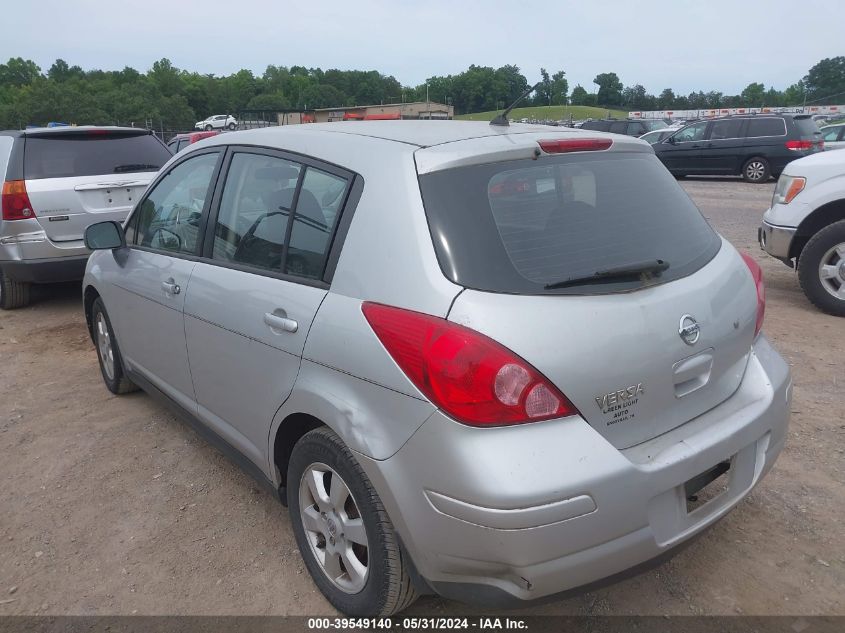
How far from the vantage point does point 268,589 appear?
2611 mm

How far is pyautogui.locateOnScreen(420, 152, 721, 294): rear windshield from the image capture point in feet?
6.56

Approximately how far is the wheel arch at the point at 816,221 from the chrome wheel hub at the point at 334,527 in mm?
5202

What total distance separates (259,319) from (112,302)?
1942 millimetres

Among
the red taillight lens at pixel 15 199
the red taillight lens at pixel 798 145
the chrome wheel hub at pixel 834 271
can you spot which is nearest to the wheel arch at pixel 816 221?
the chrome wheel hub at pixel 834 271

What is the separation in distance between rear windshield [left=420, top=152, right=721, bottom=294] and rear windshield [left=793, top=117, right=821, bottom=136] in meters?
16.6

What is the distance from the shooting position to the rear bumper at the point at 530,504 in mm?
1788

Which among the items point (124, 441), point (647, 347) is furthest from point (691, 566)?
point (124, 441)

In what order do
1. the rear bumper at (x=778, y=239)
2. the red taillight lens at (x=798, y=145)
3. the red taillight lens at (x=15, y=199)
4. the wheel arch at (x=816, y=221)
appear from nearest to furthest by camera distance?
the wheel arch at (x=816, y=221)
the rear bumper at (x=778, y=239)
the red taillight lens at (x=15, y=199)
the red taillight lens at (x=798, y=145)

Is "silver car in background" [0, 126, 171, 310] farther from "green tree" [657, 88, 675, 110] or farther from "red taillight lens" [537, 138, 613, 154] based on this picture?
"green tree" [657, 88, 675, 110]

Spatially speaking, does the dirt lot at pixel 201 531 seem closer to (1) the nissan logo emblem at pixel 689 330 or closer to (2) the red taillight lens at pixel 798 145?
(1) the nissan logo emblem at pixel 689 330

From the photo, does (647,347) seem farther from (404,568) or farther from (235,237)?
(235,237)

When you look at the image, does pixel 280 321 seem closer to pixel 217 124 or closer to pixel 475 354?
pixel 475 354

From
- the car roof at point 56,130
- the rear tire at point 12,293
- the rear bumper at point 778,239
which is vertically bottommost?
the rear tire at point 12,293

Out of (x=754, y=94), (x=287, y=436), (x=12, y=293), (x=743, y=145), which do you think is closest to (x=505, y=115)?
(x=287, y=436)
